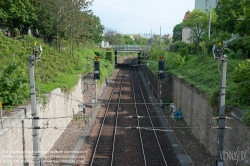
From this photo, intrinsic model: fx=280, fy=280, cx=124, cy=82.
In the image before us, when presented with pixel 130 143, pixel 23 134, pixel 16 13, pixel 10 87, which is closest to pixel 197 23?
pixel 16 13

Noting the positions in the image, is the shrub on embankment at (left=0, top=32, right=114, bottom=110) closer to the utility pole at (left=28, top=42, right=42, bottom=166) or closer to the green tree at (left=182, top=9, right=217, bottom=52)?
the utility pole at (left=28, top=42, right=42, bottom=166)

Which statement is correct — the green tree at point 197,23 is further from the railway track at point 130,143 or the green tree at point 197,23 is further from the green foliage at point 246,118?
the green foliage at point 246,118

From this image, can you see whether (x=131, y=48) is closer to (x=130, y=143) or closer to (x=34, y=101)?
(x=130, y=143)

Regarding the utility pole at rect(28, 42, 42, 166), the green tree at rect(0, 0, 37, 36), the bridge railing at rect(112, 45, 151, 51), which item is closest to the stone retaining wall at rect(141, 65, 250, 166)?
the utility pole at rect(28, 42, 42, 166)

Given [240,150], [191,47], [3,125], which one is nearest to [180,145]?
[240,150]

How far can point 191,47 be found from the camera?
35812mm

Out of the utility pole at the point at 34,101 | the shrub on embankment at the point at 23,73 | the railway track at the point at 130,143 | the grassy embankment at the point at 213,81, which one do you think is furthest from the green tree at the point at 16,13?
the utility pole at the point at 34,101

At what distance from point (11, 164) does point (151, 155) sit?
6.25 metres

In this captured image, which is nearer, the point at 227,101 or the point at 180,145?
the point at 227,101

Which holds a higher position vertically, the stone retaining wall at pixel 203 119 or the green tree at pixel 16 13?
the green tree at pixel 16 13

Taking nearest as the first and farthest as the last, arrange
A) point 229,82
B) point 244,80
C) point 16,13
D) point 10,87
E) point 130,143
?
point 244,80
point 10,87
point 229,82
point 130,143
point 16,13

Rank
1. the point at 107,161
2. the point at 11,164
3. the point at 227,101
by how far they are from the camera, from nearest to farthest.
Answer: the point at 11,164 < the point at 227,101 < the point at 107,161

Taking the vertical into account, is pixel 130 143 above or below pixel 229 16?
below

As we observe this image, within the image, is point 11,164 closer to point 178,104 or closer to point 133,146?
point 133,146
